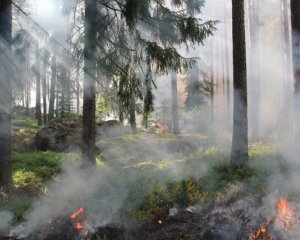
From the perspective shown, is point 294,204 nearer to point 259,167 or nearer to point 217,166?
point 259,167

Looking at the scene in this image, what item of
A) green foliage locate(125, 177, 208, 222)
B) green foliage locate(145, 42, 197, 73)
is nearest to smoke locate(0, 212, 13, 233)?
green foliage locate(125, 177, 208, 222)

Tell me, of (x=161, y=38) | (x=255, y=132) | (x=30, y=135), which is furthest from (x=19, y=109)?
(x=161, y=38)

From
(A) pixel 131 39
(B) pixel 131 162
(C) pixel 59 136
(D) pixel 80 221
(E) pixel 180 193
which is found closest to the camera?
(D) pixel 80 221

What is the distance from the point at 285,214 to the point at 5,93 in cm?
798

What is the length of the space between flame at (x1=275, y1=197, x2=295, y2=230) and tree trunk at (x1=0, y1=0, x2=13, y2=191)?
24.3ft

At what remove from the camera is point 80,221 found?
7609 millimetres

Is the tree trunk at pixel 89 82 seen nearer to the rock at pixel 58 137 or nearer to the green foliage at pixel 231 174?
the green foliage at pixel 231 174

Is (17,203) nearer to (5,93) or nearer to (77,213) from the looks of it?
(77,213)

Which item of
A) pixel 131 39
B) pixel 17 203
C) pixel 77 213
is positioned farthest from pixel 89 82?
pixel 77 213

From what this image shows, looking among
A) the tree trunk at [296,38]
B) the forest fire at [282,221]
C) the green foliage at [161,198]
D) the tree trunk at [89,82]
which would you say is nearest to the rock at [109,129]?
the tree trunk at [89,82]

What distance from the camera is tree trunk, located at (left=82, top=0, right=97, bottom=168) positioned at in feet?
32.7

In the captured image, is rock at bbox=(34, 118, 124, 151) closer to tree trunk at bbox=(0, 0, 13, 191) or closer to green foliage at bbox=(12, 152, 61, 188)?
green foliage at bbox=(12, 152, 61, 188)

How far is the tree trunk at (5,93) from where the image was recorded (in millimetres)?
9688

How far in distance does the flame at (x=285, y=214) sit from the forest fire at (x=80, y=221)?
3.94m
